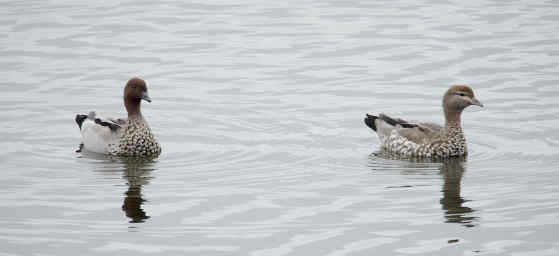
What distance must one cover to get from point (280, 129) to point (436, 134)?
346 centimetres

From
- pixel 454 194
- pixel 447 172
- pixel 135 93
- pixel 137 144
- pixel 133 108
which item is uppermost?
pixel 135 93

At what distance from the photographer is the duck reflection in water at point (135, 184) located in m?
14.2

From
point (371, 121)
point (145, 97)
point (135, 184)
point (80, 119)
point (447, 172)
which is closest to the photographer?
point (135, 184)

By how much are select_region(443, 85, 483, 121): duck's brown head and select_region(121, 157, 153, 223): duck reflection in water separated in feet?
18.2

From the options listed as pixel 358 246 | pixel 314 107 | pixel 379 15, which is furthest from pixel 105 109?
pixel 379 15

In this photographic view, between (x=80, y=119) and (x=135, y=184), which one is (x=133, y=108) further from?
(x=135, y=184)

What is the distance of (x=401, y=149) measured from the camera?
60.2ft

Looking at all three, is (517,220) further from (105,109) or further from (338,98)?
(105,109)

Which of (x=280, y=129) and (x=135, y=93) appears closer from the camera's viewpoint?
(x=135, y=93)

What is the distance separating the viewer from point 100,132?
18.8 metres

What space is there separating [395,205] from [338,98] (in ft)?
27.9

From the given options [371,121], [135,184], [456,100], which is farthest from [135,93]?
[456,100]

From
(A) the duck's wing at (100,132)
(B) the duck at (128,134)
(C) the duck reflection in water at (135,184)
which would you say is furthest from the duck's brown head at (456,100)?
(A) the duck's wing at (100,132)

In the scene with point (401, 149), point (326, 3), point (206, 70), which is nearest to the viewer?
point (401, 149)
